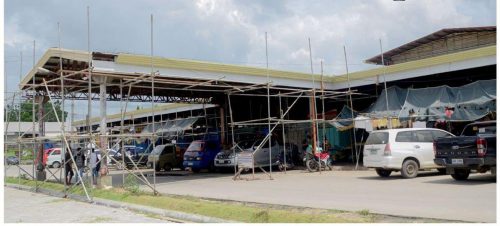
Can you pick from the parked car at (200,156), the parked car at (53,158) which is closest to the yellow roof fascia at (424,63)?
the parked car at (200,156)

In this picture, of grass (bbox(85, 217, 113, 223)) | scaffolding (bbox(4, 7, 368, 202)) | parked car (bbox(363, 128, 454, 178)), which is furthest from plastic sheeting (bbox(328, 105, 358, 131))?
grass (bbox(85, 217, 113, 223))

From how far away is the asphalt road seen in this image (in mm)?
9500

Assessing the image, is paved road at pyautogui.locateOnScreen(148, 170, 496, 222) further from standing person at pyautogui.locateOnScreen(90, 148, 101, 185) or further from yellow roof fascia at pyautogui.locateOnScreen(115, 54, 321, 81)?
yellow roof fascia at pyautogui.locateOnScreen(115, 54, 321, 81)

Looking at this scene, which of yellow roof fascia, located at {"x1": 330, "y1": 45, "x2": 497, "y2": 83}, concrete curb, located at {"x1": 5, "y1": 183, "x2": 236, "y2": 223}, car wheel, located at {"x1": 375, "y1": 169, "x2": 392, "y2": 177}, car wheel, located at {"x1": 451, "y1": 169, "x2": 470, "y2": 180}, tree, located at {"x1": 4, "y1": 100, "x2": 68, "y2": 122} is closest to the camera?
concrete curb, located at {"x1": 5, "y1": 183, "x2": 236, "y2": 223}

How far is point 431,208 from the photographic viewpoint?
9703 millimetres

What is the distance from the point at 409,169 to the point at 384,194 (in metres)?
4.29

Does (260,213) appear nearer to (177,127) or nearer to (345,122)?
(345,122)

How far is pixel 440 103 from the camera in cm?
2042

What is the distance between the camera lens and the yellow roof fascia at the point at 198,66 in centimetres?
1762

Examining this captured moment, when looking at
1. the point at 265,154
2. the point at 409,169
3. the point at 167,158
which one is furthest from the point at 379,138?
the point at 167,158

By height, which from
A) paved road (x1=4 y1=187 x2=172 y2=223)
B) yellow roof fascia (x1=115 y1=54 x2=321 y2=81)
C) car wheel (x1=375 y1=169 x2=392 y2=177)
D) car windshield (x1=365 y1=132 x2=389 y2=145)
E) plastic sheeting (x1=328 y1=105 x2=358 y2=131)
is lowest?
paved road (x1=4 y1=187 x2=172 y2=223)

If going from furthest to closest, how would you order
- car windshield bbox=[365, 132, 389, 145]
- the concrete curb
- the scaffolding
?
car windshield bbox=[365, 132, 389, 145] → the scaffolding → the concrete curb

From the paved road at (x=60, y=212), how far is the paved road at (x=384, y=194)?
315 centimetres

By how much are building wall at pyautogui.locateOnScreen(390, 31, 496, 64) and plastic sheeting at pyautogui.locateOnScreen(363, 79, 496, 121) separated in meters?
15.6
